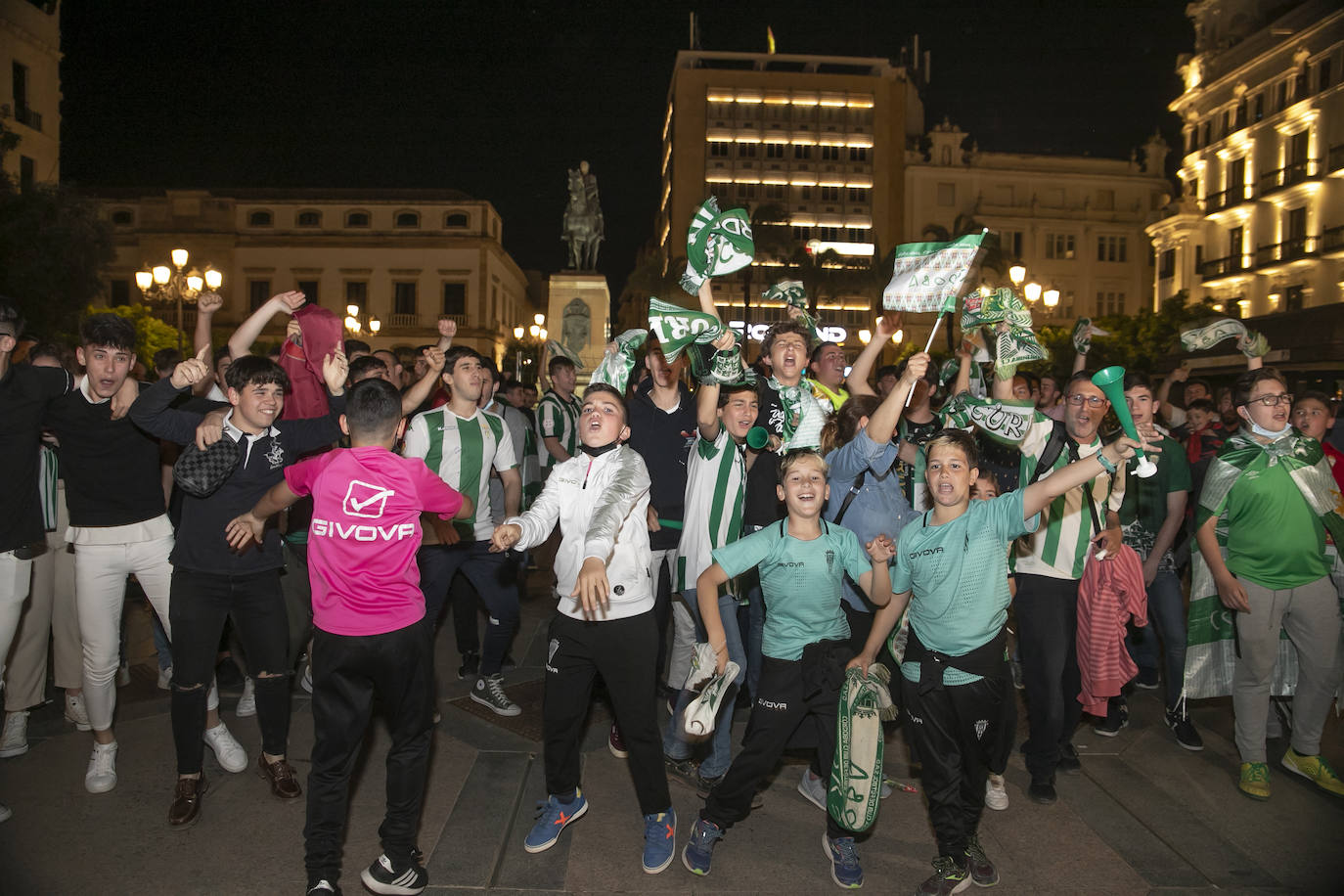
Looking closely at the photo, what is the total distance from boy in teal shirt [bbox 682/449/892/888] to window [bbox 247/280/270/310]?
60666 mm

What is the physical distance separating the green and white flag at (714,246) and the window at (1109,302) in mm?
68270

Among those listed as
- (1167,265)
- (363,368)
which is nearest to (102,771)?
(363,368)

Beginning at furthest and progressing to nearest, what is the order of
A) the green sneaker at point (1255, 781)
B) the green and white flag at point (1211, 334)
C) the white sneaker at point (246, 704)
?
the white sneaker at point (246, 704)
the green and white flag at point (1211, 334)
the green sneaker at point (1255, 781)

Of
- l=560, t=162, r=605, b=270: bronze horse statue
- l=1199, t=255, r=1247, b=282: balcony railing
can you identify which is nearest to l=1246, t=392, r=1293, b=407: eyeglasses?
l=560, t=162, r=605, b=270: bronze horse statue

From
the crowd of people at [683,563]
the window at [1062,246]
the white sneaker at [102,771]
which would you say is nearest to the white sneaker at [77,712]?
the crowd of people at [683,563]

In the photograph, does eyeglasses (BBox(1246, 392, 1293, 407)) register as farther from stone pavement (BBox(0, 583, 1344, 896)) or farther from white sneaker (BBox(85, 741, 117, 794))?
white sneaker (BBox(85, 741, 117, 794))

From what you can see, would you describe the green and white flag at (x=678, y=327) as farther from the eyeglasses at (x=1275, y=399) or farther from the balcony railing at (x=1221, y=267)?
the balcony railing at (x=1221, y=267)

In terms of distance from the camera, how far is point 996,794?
13.7 ft

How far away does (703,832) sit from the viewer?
3.55 m

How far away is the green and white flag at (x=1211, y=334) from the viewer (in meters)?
5.13

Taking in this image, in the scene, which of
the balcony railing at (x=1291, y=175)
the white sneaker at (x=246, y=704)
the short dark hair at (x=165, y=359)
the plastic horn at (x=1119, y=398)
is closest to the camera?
the plastic horn at (x=1119, y=398)

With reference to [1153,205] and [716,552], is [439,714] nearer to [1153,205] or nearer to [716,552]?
[716,552]

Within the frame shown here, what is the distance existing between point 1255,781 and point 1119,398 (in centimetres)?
280

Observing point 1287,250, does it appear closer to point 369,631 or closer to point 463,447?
point 463,447
